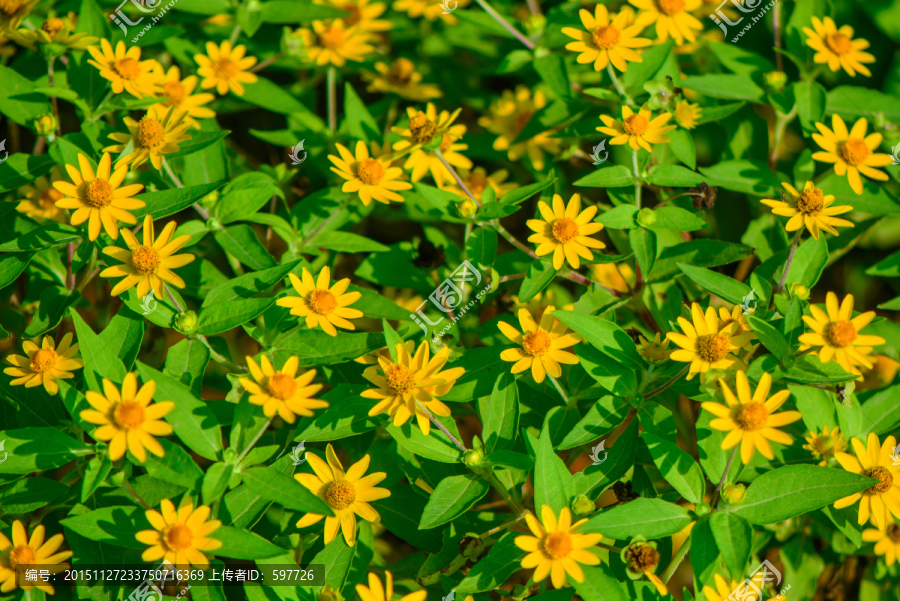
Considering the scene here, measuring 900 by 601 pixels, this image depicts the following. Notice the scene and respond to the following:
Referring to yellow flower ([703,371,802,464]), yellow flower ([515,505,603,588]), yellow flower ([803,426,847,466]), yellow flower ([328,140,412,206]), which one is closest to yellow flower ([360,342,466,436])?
yellow flower ([515,505,603,588])

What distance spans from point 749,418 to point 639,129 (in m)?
1.21

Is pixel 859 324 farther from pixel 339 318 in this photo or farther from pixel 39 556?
pixel 39 556

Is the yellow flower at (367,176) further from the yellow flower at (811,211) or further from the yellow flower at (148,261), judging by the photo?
the yellow flower at (811,211)

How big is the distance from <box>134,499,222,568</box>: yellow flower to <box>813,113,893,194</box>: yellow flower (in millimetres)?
2690

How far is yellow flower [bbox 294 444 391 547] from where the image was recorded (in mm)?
2314

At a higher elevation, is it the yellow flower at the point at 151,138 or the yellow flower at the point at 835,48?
the yellow flower at the point at 151,138

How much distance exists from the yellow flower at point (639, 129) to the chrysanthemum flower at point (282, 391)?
4.96 feet

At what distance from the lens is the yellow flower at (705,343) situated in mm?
2281

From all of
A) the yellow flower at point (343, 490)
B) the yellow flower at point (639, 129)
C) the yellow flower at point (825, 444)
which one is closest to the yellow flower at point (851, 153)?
the yellow flower at point (639, 129)

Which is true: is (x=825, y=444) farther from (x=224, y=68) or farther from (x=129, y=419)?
(x=224, y=68)

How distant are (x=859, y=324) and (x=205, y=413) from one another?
2.26 meters

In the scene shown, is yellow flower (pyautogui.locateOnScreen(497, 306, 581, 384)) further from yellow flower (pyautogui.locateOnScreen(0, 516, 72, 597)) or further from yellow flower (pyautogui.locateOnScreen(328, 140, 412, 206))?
yellow flower (pyautogui.locateOnScreen(0, 516, 72, 597))

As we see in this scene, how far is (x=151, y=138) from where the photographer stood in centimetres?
263

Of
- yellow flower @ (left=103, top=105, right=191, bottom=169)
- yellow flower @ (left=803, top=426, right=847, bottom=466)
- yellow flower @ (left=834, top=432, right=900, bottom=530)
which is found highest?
yellow flower @ (left=103, top=105, right=191, bottom=169)
